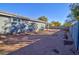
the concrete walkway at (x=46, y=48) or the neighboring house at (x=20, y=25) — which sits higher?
the neighboring house at (x=20, y=25)

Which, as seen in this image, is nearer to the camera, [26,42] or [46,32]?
[26,42]

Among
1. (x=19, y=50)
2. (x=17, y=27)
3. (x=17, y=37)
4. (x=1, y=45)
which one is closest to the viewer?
(x=19, y=50)

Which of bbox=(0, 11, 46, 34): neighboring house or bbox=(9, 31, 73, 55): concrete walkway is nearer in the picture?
bbox=(9, 31, 73, 55): concrete walkway

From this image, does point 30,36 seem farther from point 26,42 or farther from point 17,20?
point 17,20

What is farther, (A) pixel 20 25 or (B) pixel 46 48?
(A) pixel 20 25

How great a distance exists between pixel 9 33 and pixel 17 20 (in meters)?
1.13

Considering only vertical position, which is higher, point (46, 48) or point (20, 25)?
point (20, 25)

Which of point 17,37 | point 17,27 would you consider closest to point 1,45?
point 17,37

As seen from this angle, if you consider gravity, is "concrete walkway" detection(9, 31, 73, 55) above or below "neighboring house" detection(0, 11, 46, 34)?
below

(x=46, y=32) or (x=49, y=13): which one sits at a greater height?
(x=49, y=13)

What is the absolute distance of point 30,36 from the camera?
30.5 feet

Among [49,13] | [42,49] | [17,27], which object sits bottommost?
[42,49]

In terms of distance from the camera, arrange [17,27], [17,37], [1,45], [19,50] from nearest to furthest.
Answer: [19,50] < [1,45] < [17,37] < [17,27]

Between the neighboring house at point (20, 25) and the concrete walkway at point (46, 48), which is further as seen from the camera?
the neighboring house at point (20, 25)
